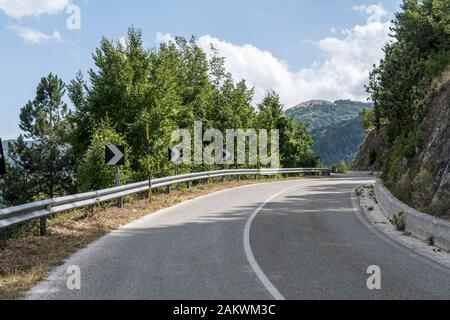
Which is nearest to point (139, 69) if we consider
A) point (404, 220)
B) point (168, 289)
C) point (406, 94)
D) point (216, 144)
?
point (216, 144)

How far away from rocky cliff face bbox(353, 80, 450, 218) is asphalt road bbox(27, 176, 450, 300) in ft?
5.79

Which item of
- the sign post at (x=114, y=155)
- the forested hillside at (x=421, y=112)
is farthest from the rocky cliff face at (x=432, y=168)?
the sign post at (x=114, y=155)

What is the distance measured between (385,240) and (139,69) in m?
25.8

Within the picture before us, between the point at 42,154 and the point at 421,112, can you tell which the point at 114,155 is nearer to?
the point at 421,112

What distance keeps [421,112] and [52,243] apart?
17.1 m

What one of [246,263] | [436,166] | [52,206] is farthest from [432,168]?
[52,206]

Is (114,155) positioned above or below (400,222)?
above

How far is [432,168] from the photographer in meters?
13.9

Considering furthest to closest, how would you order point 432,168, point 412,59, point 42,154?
point 42,154, point 412,59, point 432,168

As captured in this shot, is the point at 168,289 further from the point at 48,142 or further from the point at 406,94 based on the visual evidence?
the point at 48,142

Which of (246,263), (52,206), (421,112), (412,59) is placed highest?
(412,59)

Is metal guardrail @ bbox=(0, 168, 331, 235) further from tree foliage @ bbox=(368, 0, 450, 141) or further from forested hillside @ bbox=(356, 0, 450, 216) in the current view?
tree foliage @ bbox=(368, 0, 450, 141)

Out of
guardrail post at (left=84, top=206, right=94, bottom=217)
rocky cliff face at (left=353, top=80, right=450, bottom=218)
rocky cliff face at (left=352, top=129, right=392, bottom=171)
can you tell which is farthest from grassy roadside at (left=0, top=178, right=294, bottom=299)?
rocky cliff face at (left=352, top=129, right=392, bottom=171)

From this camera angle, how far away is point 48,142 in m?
51.0
